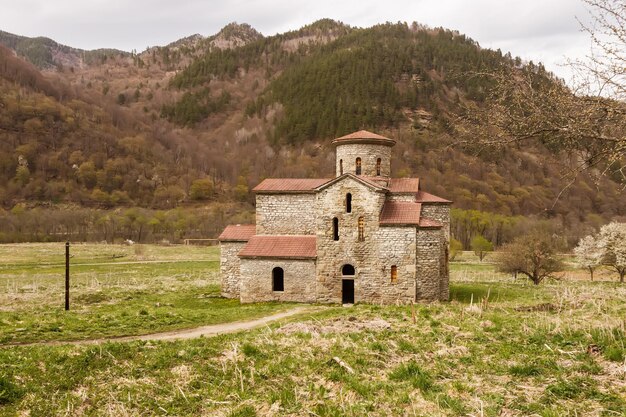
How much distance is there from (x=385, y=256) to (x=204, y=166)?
159 metres

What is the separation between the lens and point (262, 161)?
179 metres

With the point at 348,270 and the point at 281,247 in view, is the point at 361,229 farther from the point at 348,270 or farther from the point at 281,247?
the point at 281,247

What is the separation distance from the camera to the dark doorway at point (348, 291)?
30.4m

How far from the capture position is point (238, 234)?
34125mm

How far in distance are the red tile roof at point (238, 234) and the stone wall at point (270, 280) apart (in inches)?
111

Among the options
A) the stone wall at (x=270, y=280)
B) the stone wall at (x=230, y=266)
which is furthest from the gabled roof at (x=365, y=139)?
the stone wall at (x=230, y=266)

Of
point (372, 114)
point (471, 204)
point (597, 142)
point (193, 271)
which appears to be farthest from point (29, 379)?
point (372, 114)

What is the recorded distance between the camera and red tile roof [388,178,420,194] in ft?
104

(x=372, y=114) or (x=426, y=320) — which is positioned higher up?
(x=372, y=114)

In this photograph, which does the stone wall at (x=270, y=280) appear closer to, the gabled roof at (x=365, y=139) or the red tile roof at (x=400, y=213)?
the red tile roof at (x=400, y=213)

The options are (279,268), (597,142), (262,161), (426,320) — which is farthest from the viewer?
(262,161)

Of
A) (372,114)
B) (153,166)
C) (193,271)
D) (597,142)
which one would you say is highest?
(372,114)

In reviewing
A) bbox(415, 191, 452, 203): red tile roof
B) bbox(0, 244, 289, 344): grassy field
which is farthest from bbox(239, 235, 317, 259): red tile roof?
bbox(415, 191, 452, 203): red tile roof

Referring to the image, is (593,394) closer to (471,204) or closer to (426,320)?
(426,320)
